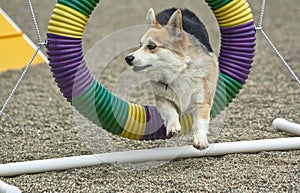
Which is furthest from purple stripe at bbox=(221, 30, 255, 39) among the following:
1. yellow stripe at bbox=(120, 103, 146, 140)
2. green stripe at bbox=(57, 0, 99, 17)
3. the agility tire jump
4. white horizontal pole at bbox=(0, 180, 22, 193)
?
white horizontal pole at bbox=(0, 180, 22, 193)

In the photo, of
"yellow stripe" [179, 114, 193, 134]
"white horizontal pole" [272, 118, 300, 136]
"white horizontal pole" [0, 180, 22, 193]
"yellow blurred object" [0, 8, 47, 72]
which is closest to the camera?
"white horizontal pole" [0, 180, 22, 193]

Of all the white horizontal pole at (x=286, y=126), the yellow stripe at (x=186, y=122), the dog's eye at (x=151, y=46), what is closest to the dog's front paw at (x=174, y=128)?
the yellow stripe at (x=186, y=122)

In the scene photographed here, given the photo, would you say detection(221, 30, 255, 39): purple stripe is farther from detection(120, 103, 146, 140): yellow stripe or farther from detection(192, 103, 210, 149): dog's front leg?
detection(120, 103, 146, 140): yellow stripe

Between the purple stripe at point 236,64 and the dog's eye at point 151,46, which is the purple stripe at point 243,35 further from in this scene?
the dog's eye at point 151,46

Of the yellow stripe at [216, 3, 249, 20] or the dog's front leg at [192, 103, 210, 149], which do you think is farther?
the yellow stripe at [216, 3, 249, 20]

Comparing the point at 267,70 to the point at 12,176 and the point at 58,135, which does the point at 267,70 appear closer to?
the point at 58,135

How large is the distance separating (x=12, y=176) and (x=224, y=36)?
4.37 ft

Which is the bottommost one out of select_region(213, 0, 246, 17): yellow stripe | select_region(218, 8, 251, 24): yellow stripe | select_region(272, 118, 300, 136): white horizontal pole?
select_region(272, 118, 300, 136): white horizontal pole

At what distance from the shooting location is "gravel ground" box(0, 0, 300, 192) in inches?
114

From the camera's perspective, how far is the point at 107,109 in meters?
3.01

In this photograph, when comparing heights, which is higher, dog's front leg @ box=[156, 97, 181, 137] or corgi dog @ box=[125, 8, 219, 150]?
corgi dog @ box=[125, 8, 219, 150]

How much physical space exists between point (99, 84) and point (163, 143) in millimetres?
750

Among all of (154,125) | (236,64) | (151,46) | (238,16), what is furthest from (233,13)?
(154,125)

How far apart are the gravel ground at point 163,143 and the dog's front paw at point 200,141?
17 cm
